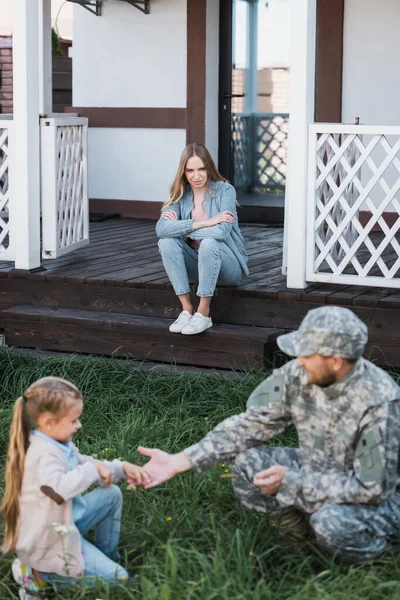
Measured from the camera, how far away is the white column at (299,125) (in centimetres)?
574

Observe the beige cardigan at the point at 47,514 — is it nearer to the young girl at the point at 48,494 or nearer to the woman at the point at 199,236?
the young girl at the point at 48,494

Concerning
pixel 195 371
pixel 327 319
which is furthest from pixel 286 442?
pixel 327 319

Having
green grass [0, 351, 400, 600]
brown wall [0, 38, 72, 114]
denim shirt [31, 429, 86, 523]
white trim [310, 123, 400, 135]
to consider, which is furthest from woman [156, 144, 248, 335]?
brown wall [0, 38, 72, 114]

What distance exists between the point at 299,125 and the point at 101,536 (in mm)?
3080

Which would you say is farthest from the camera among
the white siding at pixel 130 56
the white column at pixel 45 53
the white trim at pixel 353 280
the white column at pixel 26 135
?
the white siding at pixel 130 56

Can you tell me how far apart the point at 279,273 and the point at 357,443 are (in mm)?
3277

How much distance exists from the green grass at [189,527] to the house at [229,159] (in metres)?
0.49

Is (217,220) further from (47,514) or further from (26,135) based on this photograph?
(47,514)

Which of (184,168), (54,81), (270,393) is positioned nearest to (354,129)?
(184,168)

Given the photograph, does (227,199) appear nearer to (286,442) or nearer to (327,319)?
(286,442)

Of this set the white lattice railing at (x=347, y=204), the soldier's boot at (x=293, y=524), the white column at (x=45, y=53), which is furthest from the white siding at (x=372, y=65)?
the soldier's boot at (x=293, y=524)

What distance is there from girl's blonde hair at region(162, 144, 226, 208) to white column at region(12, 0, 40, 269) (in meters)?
1.25

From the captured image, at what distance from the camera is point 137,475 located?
→ 11.0 ft

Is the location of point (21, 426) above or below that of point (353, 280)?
below
